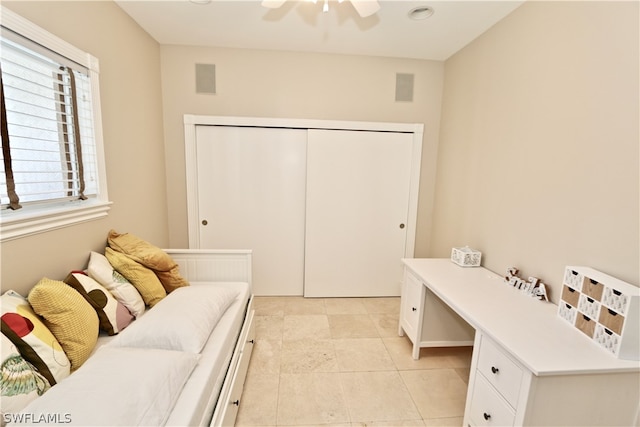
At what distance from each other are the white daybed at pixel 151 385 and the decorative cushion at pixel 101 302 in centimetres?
8

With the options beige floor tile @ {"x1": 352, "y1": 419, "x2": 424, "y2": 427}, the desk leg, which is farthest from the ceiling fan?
beige floor tile @ {"x1": 352, "y1": 419, "x2": 424, "y2": 427}

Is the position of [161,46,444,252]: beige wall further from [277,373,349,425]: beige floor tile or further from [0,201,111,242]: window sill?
[277,373,349,425]: beige floor tile

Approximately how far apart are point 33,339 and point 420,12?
2.93 metres

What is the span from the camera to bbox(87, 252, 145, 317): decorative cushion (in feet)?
5.23

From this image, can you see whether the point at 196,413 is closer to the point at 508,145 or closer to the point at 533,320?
the point at 533,320

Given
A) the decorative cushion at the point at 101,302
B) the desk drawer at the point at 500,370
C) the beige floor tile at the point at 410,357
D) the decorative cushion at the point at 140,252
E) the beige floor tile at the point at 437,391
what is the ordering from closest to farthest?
the desk drawer at the point at 500,370 < the decorative cushion at the point at 101,302 < the beige floor tile at the point at 437,391 < the decorative cushion at the point at 140,252 < the beige floor tile at the point at 410,357

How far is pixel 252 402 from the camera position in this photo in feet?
5.67

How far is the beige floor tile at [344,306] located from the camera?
114 inches

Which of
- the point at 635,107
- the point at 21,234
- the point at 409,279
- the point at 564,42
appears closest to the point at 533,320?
the point at 409,279

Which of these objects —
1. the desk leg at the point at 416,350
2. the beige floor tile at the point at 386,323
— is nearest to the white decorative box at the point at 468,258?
the desk leg at the point at 416,350

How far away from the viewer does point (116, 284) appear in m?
1.62

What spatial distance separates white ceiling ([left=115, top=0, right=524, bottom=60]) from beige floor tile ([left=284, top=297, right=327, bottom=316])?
2.60 meters

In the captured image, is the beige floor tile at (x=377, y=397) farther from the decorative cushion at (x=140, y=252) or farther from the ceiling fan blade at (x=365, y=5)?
the ceiling fan blade at (x=365, y=5)

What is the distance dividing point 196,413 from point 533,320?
1624 mm
